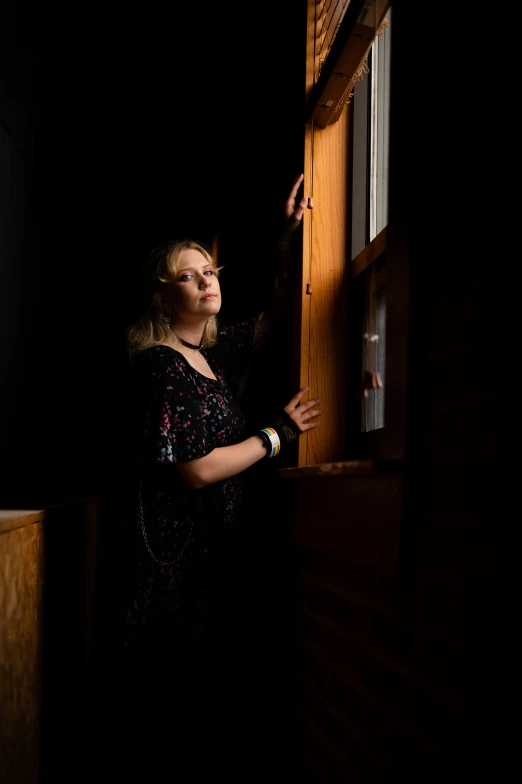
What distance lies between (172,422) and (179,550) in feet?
1.41

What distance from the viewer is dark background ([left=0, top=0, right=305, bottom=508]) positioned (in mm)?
2562

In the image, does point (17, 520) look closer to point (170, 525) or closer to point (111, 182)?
point (170, 525)

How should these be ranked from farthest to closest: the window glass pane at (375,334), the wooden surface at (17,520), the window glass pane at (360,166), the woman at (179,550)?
the window glass pane at (360,166)
the woman at (179,550)
the window glass pane at (375,334)
the wooden surface at (17,520)

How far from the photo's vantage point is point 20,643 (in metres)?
1.62

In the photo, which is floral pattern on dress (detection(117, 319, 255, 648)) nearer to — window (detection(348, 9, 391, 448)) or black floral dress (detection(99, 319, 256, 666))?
black floral dress (detection(99, 319, 256, 666))

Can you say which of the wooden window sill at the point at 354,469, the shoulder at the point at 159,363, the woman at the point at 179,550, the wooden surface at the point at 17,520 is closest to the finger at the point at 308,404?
the woman at the point at 179,550

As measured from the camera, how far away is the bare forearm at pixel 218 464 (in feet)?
5.99

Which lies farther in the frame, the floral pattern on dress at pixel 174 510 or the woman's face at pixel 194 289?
the woman's face at pixel 194 289

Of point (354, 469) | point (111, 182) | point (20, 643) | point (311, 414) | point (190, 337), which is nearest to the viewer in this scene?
point (354, 469)

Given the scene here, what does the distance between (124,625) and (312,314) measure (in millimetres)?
1155

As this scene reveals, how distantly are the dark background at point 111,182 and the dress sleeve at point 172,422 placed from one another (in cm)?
61

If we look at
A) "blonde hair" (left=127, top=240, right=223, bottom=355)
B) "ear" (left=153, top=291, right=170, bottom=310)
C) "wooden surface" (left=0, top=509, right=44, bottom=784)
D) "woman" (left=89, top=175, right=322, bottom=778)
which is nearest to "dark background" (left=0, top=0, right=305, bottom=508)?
"blonde hair" (left=127, top=240, right=223, bottom=355)

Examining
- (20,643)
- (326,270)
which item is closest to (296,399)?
(326,270)

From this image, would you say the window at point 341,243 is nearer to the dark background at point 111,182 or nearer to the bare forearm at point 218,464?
the bare forearm at point 218,464
